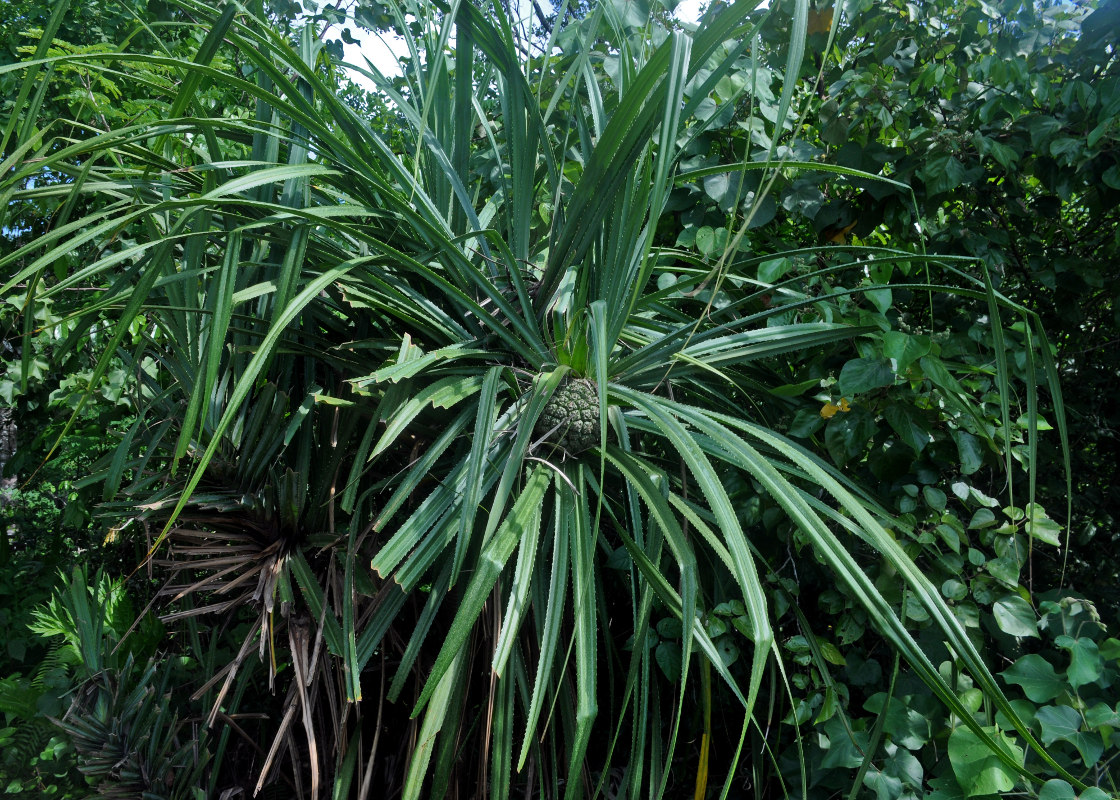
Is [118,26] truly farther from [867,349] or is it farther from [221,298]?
[867,349]

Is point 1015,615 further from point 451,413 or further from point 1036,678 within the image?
point 451,413

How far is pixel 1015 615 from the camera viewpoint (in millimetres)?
1178

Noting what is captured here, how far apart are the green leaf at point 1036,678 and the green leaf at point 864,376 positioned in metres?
0.45

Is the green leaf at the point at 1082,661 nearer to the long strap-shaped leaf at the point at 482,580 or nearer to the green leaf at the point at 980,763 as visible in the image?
the green leaf at the point at 980,763

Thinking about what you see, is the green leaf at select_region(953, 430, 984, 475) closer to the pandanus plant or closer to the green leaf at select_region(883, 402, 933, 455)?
the green leaf at select_region(883, 402, 933, 455)

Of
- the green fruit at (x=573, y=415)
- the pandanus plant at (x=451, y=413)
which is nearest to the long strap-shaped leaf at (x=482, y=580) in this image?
the pandanus plant at (x=451, y=413)

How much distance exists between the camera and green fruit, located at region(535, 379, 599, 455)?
1.12 metres

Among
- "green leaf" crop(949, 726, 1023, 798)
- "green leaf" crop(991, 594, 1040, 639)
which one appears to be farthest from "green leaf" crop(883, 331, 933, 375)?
"green leaf" crop(949, 726, 1023, 798)

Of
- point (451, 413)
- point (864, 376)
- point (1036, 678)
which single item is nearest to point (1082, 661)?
point (1036, 678)

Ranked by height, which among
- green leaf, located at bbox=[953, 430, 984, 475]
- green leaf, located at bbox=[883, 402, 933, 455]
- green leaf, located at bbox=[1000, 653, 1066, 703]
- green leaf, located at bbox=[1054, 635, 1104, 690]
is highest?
green leaf, located at bbox=[883, 402, 933, 455]

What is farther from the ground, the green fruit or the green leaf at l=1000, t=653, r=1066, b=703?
the green fruit

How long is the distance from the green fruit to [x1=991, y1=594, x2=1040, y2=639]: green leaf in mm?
653

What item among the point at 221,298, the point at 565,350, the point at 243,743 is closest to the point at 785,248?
the point at 565,350

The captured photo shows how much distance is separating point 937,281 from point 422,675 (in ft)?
4.25
